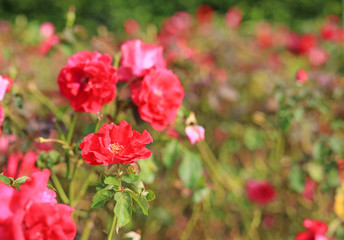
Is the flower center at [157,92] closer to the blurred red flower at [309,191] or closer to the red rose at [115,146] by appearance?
the red rose at [115,146]

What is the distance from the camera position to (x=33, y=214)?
0.65 m

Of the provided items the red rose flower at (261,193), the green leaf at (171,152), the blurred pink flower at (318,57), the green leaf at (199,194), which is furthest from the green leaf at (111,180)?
the blurred pink flower at (318,57)

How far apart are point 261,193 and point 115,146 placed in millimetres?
1152

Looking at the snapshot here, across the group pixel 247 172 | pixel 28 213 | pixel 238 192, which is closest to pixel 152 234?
pixel 238 192

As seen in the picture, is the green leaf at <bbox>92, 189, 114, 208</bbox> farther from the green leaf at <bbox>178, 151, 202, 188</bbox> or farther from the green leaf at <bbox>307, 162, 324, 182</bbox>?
the green leaf at <bbox>307, 162, 324, 182</bbox>

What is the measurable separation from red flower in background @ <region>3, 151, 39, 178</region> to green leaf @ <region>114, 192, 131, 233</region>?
1.43ft

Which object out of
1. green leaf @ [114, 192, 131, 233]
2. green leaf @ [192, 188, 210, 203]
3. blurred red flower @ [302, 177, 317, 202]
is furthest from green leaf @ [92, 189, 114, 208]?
blurred red flower @ [302, 177, 317, 202]

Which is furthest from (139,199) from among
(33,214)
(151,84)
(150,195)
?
(151,84)

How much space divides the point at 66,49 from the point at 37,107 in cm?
55

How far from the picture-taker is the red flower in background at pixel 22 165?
116 centimetres

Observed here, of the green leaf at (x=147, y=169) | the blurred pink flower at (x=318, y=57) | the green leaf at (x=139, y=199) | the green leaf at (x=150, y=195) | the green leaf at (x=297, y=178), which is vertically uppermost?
the green leaf at (x=139, y=199)

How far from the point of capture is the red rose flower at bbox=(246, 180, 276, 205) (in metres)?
1.82

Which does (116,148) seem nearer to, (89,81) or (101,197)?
(101,197)

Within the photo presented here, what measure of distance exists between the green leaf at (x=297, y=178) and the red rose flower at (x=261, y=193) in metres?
0.26
